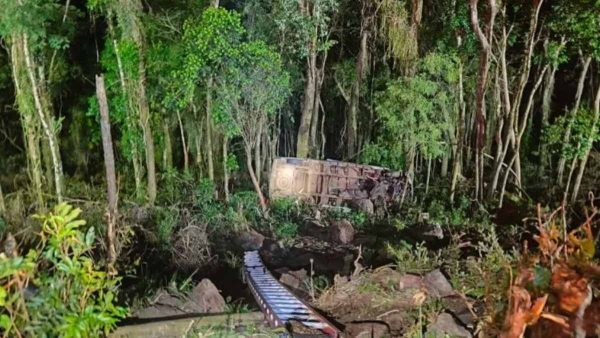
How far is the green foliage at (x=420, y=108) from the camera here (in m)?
15.2

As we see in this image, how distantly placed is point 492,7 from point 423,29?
3874 millimetres

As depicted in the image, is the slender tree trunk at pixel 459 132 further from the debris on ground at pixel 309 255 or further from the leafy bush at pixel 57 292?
the leafy bush at pixel 57 292

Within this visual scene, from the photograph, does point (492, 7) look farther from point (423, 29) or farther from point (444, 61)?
point (423, 29)

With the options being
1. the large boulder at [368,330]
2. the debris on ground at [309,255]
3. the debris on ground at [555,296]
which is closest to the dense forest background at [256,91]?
the debris on ground at [309,255]

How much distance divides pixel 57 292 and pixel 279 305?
387cm

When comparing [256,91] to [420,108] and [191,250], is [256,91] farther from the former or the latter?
[191,250]

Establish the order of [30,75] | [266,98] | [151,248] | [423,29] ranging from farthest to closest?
[423,29]
[266,98]
[30,75]
[151,248]

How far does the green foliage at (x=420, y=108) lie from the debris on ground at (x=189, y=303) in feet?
29.9

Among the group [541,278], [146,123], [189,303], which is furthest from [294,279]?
[146,123]

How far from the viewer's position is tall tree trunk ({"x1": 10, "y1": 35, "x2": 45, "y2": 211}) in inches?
486

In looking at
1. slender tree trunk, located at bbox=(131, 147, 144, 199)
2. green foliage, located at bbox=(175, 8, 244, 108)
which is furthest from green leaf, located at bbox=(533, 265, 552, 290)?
slender tree trunk, located at bbox=(131, 147, 144, 199)

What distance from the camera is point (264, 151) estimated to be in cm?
1995

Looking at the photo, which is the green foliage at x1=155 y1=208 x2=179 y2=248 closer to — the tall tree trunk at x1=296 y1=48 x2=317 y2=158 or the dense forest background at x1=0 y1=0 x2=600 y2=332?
the dense forest background at x1=0 y1=0 x2=600 y2=332

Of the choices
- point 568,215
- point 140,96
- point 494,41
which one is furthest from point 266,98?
point 568,215
